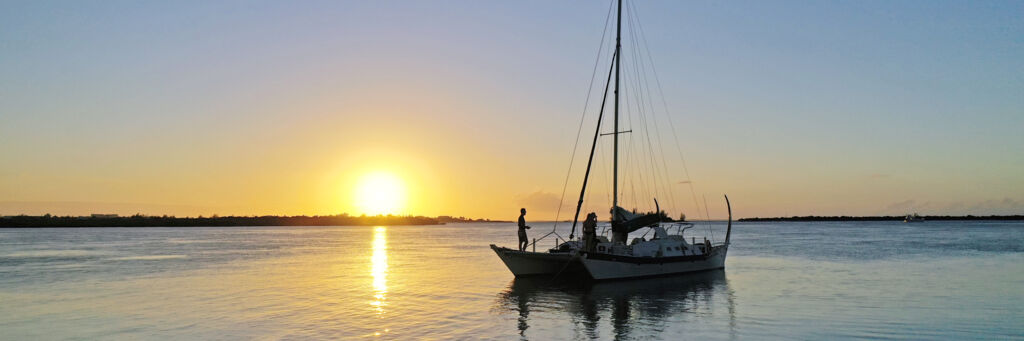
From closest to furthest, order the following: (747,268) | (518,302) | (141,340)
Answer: (141,340) → (518,302) → (747,268)

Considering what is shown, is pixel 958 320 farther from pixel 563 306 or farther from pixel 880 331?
pixel 563 306

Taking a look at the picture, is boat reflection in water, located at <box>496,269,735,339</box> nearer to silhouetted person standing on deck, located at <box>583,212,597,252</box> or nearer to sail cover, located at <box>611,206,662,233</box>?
silhouetted person standing on deck, located at <box>583,212,597,252</box>

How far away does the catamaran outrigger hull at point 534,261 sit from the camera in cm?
2767

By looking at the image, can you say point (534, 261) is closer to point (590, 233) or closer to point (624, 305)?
point (590, 233)

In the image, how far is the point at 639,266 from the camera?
2850cm

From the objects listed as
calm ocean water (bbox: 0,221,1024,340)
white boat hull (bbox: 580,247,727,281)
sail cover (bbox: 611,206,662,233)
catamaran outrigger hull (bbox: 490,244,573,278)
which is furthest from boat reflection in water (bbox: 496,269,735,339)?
sail cover (bbox: 611,206,662,233)

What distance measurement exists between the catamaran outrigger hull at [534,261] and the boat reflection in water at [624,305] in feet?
1.66

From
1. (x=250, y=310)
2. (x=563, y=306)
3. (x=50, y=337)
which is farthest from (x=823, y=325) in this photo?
(x=50, y=337)

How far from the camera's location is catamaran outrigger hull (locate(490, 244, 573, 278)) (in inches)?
1089

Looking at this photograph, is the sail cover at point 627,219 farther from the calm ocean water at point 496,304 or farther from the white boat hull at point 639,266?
the calm ocean water at point 496,304

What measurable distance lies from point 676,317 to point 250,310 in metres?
12.1

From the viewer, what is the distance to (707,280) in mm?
29891

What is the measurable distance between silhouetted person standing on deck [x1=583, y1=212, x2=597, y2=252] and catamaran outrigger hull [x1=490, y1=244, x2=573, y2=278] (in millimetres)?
1126

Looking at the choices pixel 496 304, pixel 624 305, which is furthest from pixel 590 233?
pixel 496 304
